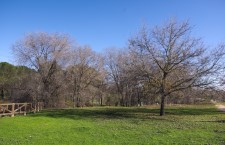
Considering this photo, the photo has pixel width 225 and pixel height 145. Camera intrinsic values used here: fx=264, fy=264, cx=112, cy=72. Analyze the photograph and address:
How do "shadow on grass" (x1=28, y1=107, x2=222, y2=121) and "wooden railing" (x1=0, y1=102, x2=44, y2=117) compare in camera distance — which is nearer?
"wooden railing" (x1=0, y1=102, x2=44, y2=117)

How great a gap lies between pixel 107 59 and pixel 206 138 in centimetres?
4949

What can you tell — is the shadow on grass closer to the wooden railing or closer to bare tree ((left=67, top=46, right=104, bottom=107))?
the wooden railing

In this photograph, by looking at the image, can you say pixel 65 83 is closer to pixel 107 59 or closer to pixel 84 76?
pixel 84 76

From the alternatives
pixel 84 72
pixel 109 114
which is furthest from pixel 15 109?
pixel 84 72

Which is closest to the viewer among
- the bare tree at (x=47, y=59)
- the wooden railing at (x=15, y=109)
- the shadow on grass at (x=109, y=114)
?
the wooden railing at (x=15, y=109)

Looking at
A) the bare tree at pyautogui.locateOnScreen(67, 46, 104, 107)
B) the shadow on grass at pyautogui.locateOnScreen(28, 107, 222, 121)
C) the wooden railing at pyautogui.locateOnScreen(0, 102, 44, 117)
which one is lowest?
the shadow on grass at pyautogui.locateOnScreen(28, 107, 222, 121)

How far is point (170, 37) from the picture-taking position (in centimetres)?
2627

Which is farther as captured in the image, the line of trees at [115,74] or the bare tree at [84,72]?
the bare tree at [84,72]

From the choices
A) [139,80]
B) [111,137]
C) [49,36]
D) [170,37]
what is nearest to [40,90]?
[49,36]

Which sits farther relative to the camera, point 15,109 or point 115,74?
point 115,74

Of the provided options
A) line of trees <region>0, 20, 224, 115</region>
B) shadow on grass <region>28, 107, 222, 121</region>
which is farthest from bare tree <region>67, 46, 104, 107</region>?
shadow on grass <region>28, 107, 222, 121</region>

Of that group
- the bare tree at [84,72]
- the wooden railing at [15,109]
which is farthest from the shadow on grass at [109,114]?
the bare tree at [84,72]

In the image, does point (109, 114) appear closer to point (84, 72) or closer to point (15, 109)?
point (15, 109)

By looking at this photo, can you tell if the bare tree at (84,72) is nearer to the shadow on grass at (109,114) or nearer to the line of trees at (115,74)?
the line of trees at (115,74)
